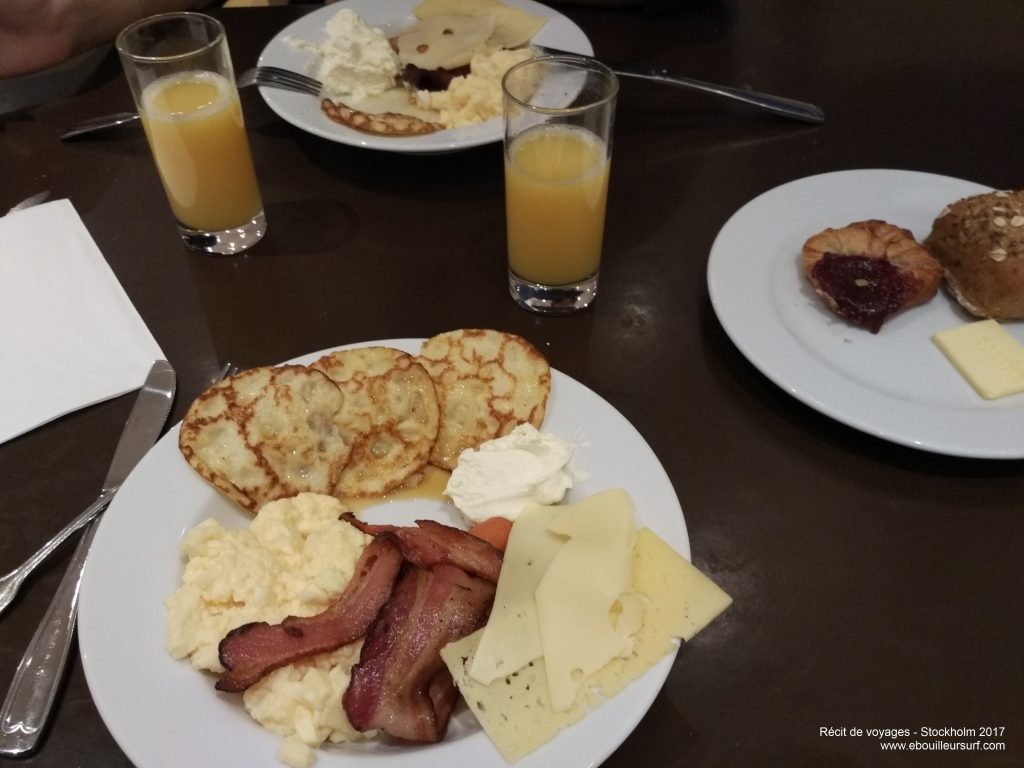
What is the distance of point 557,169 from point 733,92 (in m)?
0.91

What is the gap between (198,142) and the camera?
60.4 inches

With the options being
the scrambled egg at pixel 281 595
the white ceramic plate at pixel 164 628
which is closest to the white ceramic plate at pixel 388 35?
the white ceramic plate at pixel 164 628

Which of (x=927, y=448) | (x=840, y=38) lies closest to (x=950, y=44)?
(x=840, y=38)

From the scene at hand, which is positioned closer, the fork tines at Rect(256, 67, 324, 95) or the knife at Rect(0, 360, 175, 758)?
the knife at Rect(0, 360, 175, 758)

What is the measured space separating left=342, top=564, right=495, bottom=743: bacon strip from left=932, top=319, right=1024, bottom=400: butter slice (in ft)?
3.05

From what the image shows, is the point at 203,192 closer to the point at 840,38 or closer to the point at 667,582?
the point at 667,582

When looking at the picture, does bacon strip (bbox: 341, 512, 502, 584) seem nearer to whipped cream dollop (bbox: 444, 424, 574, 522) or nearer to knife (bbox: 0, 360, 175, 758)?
whipped cream dollop (bbox: 444, 424, 574, 522)

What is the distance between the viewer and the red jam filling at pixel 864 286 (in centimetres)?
146

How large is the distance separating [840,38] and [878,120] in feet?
1.57

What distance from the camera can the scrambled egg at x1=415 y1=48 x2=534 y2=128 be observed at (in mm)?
1894

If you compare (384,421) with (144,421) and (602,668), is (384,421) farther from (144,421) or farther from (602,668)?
(602,668)

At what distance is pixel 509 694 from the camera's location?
904mm

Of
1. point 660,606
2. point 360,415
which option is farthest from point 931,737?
point 360,415

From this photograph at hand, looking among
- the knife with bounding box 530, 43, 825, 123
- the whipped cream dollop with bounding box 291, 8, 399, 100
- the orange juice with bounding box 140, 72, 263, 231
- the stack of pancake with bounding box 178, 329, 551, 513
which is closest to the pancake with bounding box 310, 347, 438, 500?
the stack of pancake with bounding box 178, 329, 551, 513
